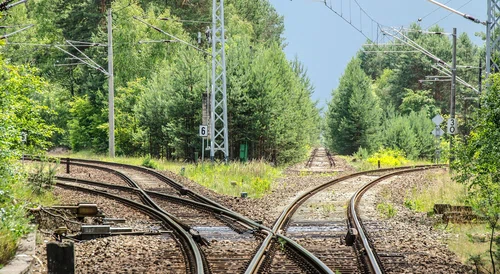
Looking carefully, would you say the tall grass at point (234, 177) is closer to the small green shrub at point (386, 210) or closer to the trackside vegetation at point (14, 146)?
the small green shrub at point (386, 210)

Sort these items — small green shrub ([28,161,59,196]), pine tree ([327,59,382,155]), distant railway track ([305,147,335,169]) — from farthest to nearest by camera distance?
pine tree ([327,59,382,155]) → distant railway track ([305,147,335,169]) → small green shrub ([28,161,59,196])

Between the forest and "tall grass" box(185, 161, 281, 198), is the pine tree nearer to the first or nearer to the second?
the forest

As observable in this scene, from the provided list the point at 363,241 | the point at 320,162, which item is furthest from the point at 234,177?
the point at 320,162

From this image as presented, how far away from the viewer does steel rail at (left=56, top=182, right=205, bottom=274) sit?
431 inches

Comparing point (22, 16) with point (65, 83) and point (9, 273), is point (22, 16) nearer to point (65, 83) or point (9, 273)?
point (65, 83)

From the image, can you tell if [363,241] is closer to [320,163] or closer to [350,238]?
[350,238]

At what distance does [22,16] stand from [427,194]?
62.6 metres

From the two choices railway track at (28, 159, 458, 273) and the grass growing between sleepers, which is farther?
the grass growing between sleepers

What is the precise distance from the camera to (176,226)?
15141 millimetres

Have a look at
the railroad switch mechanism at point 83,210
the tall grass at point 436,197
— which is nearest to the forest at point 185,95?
the tall grass at point 436,197

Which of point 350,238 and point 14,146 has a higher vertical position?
point 14,146

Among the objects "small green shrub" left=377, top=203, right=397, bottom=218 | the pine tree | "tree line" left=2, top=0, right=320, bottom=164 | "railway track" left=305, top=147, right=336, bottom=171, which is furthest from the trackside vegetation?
the pine tree

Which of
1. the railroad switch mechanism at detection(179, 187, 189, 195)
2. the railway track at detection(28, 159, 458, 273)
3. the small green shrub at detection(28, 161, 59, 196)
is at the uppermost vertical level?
the small green shrub at detection(28, 161, 59, 196)

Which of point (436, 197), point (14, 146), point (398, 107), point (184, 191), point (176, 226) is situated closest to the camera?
point (14, 146)
